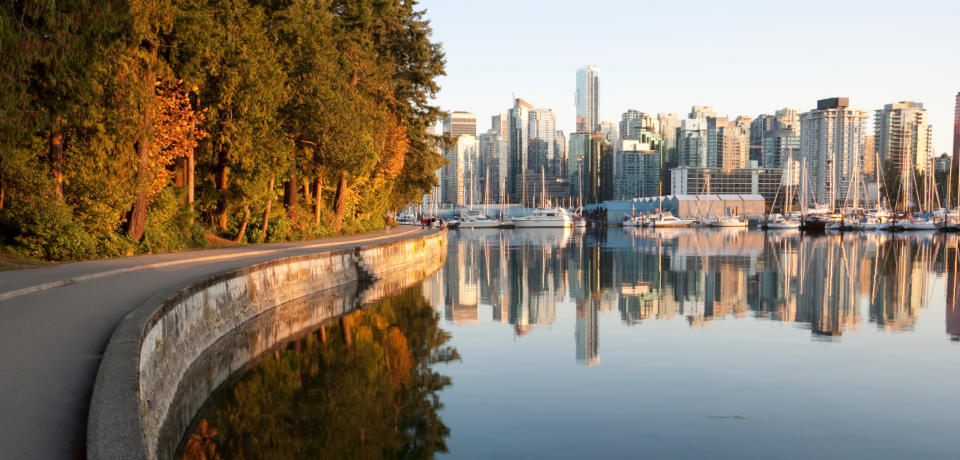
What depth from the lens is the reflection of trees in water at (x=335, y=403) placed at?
11.5 metres

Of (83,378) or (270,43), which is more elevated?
(270,43)

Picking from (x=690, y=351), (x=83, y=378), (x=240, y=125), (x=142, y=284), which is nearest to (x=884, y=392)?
(x=690, y=351)

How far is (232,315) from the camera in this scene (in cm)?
1945

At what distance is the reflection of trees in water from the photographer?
11.5 meters

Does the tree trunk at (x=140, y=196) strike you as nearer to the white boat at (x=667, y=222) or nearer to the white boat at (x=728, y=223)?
the white boat at (x=667, y=222)

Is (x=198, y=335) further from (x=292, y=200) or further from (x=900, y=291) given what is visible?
(x=900, y=291)

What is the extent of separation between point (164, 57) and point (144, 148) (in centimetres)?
414

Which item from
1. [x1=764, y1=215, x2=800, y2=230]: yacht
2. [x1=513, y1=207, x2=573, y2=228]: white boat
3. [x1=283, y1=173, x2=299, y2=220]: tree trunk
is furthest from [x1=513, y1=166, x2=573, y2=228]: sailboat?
[x1=283, y1=173, x2=299, y2=220]: tree trunk

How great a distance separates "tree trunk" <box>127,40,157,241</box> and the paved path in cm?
342

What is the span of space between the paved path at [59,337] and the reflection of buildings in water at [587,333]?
10044mm

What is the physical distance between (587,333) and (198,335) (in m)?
10.8

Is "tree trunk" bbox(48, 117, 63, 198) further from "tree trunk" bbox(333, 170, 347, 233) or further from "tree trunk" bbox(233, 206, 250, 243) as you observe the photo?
"tree trunk" bbox(333, 170, 347, 233)

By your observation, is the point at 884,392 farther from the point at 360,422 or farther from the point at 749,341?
the point at 360,422

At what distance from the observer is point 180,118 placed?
2708cm
